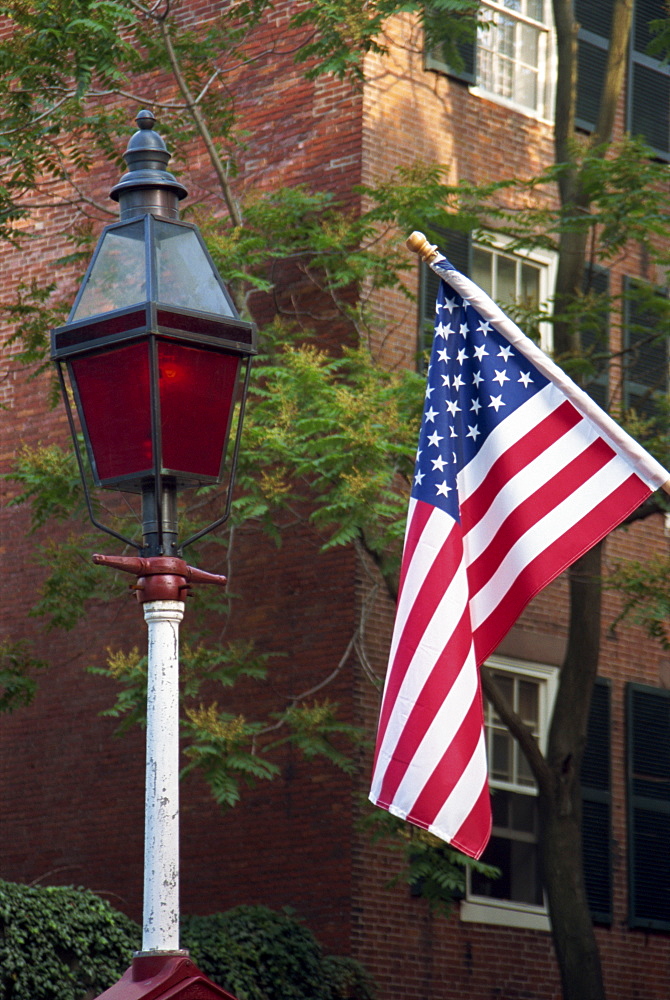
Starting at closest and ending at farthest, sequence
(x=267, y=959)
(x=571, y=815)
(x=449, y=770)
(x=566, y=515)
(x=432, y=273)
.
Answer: (x=449, y=770) → (x=566, y=515) → (x=571, y=815) → (x=267, y=959) → (x=432, y=273)

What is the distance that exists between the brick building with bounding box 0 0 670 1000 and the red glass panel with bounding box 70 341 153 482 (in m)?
7.54

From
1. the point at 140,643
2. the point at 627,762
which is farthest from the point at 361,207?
the point at 627,762

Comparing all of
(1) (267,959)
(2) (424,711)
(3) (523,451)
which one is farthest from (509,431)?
(1) (267,959)

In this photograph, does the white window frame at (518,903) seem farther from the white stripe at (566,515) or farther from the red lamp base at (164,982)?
the red lamp base at (164,982)

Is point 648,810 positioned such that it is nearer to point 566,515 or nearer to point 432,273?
point 432,273

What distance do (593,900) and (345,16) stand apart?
7.61 m

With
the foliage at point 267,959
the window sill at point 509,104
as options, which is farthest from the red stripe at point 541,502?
the window sill at point 509,104

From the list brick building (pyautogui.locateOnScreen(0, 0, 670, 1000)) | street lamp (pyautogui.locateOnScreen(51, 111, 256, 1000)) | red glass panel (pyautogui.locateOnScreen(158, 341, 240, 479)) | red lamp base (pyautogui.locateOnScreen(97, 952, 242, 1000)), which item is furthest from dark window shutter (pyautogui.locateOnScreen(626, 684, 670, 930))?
red lamp base (pyautogui.locateOnScreen(97, 952, 242, 1000))

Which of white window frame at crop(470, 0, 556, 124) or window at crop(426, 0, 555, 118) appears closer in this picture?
window at crop(426, 0, 555, 118)

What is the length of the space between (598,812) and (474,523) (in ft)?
28.9

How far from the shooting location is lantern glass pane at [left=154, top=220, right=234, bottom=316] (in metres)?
5.21

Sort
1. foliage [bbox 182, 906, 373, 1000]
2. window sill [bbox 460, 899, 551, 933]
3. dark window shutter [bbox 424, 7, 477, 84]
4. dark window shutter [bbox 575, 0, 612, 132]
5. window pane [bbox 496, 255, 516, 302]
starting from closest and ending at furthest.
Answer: foliage [bbox 182, 906, 373, 1000], window sill [bbox 460, 899, 551, 933], dark window shutter [bbox 424, 7, 477, 84], window pane [bbox 496, 255, 516, 302], dark window shutter [bbox 575, 0, 612, 132]

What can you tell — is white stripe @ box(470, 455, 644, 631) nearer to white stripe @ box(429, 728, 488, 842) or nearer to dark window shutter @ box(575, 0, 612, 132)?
white stripe @ box(429, 728, 488, 842)

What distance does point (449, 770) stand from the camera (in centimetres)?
568
